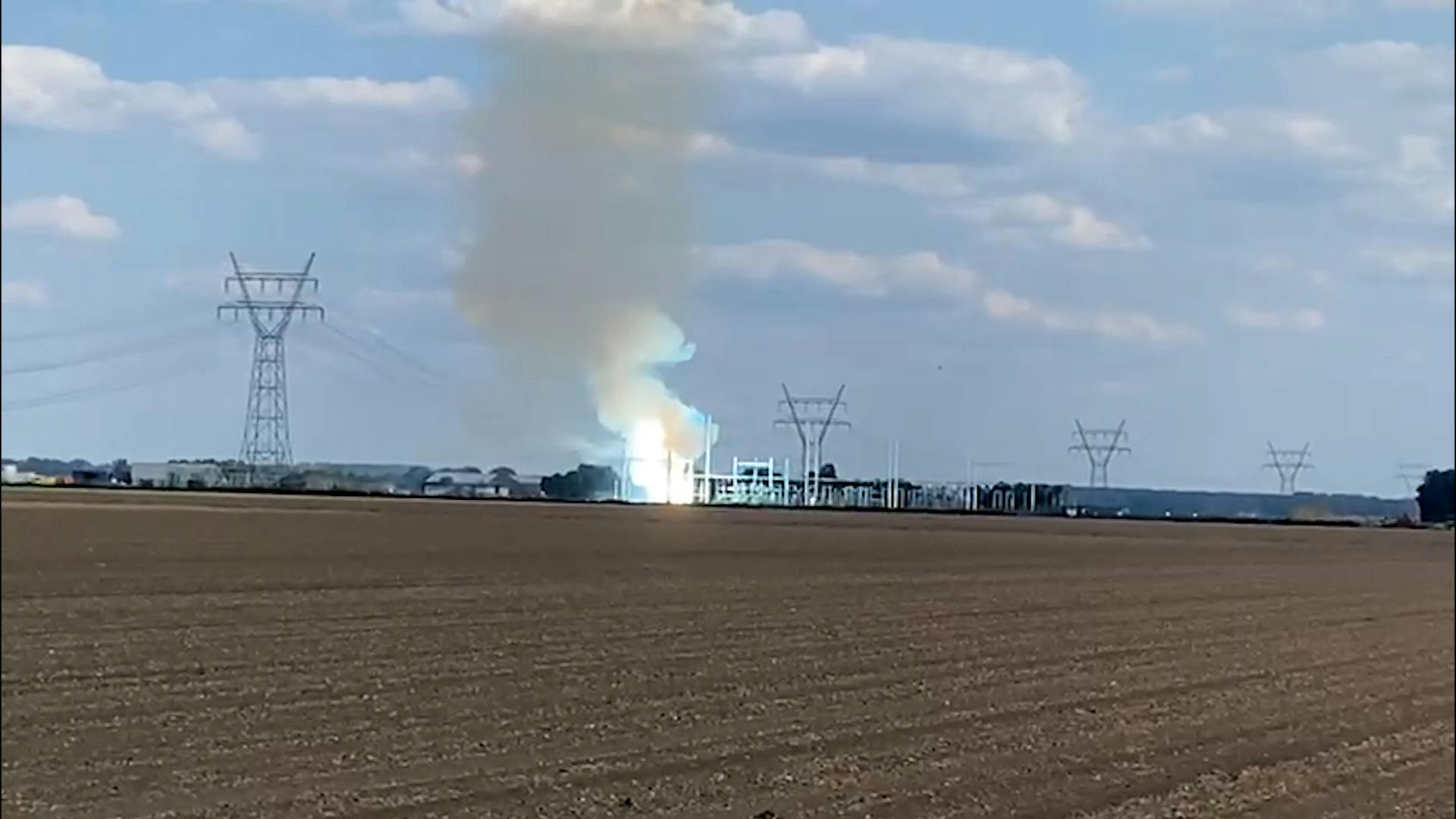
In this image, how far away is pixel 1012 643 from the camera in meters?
21.4

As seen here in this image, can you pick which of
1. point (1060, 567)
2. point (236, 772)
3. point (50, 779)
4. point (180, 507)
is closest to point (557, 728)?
point (236, 772)

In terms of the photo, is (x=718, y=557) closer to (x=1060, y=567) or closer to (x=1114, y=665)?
(x=1060, y=567)

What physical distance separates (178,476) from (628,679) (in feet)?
36.8

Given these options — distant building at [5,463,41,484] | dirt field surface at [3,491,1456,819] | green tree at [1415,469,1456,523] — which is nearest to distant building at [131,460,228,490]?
dirt field surface at [3,491,1456,819]

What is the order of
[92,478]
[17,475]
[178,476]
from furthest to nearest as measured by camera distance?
[178,476] < [92,478] < [17,475]

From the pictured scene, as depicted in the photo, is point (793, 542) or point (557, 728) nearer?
point (557, 728)

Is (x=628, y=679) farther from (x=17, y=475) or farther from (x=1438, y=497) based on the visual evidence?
(x=17, y=475)

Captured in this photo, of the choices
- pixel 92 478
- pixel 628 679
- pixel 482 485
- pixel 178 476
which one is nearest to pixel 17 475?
pixel 92 478

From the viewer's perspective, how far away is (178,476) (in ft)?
17.3

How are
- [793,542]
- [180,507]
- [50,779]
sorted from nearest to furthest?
1. [180,507]
2. [50,779]
3. [793,542]

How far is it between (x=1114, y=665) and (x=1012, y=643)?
2346 millimetres

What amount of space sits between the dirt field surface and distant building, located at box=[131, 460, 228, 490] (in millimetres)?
197

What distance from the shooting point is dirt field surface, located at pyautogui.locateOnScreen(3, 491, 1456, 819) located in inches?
385

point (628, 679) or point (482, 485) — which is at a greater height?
point (482, 485)
